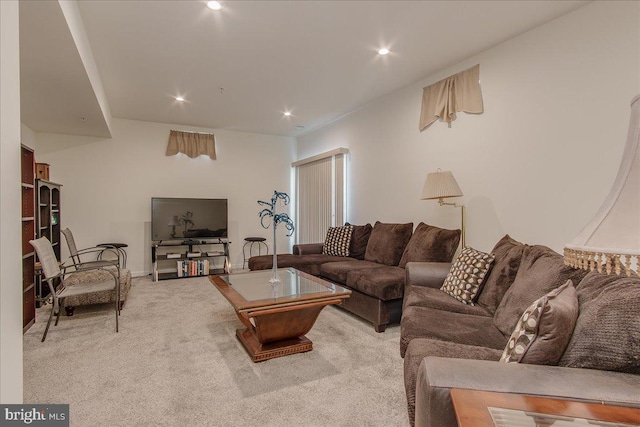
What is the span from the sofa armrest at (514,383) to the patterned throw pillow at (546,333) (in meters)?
0.05

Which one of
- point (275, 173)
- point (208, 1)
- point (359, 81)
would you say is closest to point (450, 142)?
point (359, 81)

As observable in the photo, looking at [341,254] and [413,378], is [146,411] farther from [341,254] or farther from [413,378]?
[341,254]

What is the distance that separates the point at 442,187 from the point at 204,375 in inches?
101

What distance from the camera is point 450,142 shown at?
354cm

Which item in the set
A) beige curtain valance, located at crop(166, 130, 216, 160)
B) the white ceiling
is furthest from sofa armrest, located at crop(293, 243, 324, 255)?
beige curtain valance, located at crop(166, 130, 216, 160)

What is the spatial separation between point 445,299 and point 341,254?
222cm

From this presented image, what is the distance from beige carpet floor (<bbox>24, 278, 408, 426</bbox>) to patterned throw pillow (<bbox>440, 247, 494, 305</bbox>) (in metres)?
0.66

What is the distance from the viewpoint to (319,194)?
231 inches

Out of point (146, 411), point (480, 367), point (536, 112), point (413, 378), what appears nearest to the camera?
point (480, 367)

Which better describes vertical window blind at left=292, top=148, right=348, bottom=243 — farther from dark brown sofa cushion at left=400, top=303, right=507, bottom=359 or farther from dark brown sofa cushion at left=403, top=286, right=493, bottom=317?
dark brown sofa cushion at left=400, top=303, right=507, bottom=359

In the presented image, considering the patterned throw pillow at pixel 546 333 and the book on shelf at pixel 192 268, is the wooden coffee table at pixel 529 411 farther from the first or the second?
the book on shelf at pixel 192 268

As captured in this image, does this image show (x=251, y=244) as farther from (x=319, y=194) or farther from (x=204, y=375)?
(x=204, y=375)

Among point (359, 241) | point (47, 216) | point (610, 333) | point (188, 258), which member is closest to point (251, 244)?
point (188, 258)

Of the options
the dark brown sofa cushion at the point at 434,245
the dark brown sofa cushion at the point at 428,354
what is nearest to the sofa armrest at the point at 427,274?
the dark brown sofa cushion at the point at 434,245
